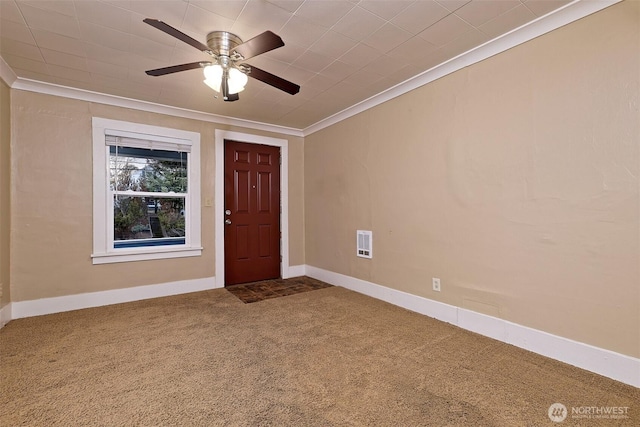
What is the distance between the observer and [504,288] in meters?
2.36

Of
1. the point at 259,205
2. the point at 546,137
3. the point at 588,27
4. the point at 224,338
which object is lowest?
the point at 224,338

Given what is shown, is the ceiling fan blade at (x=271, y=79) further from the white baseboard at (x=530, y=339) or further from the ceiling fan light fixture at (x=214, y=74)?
the white baseboard at (x=530, y=339)

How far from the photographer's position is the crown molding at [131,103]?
302 centimetres

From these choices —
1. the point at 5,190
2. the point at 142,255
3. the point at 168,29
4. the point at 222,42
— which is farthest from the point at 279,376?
the point at 5,190

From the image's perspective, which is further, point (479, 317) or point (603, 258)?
point (479, 317)

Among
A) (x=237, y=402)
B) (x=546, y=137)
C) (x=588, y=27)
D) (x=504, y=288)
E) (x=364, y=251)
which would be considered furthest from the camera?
(x=364, y=251)

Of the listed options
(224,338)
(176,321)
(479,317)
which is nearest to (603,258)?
(479,317)

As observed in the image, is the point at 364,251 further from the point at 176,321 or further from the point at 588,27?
the point at 588,27

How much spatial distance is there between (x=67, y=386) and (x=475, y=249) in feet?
10.2

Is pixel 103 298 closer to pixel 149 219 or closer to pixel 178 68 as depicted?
pixel 149 219

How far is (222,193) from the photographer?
412cm

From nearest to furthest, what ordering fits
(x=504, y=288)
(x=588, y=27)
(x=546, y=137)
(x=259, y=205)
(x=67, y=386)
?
(x=67, y=386), (x=588, y=27), (x=546, y=137), (x=504, y=288), (x=259, y=205)

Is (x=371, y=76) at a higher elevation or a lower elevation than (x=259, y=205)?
higher

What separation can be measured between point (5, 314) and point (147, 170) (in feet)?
6.37
